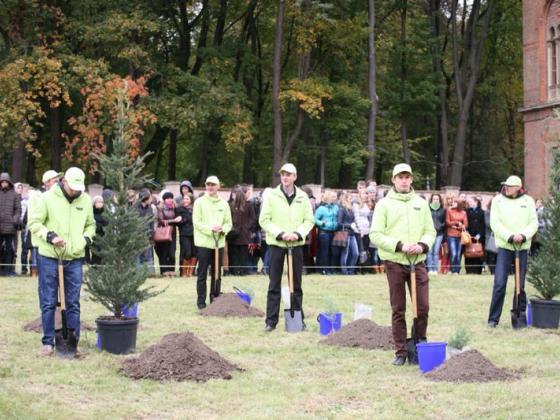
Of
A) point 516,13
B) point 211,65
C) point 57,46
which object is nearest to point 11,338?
point 57,46

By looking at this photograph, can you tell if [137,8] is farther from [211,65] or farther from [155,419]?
[155,419]

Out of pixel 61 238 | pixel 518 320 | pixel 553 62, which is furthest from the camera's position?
pixel 553 62

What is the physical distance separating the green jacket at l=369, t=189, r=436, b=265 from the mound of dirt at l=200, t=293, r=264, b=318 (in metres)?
4.12

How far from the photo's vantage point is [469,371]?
8766 mm

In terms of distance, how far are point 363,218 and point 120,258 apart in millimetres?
10866

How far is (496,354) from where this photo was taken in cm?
1038

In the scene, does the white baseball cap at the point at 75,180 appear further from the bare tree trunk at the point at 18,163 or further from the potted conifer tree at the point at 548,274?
the bare tree trunk at the point at 18,163

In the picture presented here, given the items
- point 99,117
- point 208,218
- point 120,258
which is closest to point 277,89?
point 99,117

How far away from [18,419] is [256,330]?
541 centimetres

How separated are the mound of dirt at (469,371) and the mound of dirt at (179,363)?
2.07 metres

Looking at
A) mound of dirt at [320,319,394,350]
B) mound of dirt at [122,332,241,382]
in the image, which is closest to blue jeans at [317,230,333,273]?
mound of dirt at [320,319,394,350]

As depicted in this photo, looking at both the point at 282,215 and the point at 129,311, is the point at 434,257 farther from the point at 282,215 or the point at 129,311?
the point at 129,311

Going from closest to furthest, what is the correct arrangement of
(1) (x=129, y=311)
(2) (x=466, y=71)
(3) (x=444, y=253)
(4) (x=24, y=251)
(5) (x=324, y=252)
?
(1) (x=129, y=311) → (4) (x=24, y=251) → (5) (x=324, y=252) → (3) (x=444, y=253) → (2) (x=466, y=71)

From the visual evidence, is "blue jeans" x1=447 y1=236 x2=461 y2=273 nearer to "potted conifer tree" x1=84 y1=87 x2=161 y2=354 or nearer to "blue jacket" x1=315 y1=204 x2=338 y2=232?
"blue jacket" x1=315 y1=204 x2=338 y2=232
